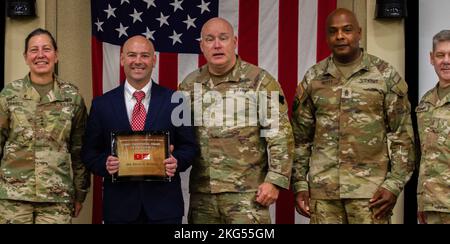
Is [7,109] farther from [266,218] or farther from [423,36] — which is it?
[423,36]

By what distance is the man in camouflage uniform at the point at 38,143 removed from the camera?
5.91 m

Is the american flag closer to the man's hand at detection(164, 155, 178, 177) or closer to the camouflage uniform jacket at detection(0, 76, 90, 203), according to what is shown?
the camouflage uniform jacket at detection(0, 76, 90, 203)

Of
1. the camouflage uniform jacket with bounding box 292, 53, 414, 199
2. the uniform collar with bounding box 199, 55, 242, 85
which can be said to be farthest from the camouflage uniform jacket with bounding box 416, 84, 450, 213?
the uniform collar with bounding box 199, 55, 242, 85

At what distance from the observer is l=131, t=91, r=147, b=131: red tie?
588 centimetres

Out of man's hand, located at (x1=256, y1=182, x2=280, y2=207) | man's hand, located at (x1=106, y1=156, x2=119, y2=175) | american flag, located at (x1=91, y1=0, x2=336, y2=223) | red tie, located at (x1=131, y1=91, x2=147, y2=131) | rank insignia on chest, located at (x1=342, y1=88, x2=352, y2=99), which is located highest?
american flag, located at (x1=91, y1=0, x2=336, y2=223)

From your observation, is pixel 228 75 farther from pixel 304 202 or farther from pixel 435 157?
pixel 435 157

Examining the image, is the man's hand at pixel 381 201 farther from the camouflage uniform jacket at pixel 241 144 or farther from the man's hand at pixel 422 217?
the camouflage uniform jacket at pixel 241 144

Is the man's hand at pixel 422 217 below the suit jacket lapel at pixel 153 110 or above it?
below

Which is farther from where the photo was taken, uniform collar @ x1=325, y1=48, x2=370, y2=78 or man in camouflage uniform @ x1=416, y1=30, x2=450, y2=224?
uniform collar @ x1=325, y1=48, x2=370, y2=78

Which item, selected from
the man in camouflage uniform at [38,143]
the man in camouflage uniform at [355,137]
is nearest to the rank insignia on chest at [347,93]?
the man in camouflage uniform at [355,137]

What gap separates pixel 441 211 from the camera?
5.70m

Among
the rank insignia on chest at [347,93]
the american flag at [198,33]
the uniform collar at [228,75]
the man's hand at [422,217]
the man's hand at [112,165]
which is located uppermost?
the american flag at [198,33]

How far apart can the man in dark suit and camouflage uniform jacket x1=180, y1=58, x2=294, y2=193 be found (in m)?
0.14

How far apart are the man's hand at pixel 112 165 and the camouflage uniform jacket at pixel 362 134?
1322 millimetres
